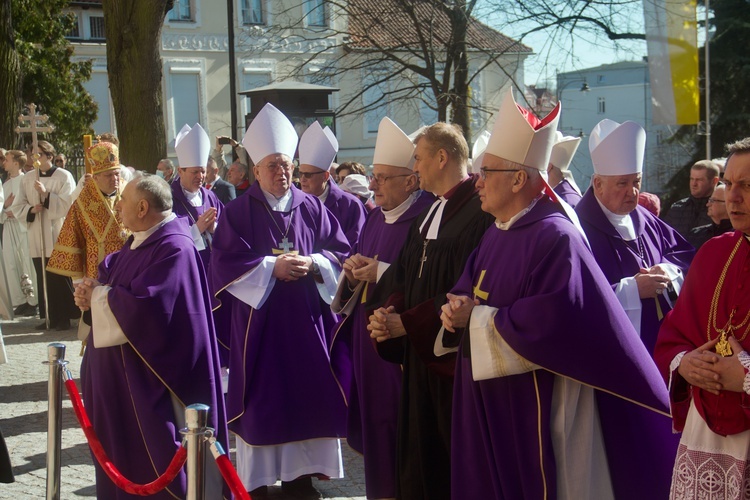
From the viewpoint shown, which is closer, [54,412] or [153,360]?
[153,360]

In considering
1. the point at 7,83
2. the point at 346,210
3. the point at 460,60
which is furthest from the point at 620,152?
the point at 460,60

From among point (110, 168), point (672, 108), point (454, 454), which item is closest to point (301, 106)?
point (672, 108)

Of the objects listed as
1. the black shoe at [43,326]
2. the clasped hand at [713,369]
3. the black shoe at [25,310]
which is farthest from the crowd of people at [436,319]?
the black shoe at [25,310]

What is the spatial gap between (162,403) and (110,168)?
3.24 meters

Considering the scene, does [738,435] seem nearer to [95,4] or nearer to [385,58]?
[385,58]

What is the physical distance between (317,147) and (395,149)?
81.6 inches

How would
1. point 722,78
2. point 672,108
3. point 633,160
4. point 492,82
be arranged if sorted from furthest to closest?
point 492,82, point 722,78, point 672,108, point 633,160

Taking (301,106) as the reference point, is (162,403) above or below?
below

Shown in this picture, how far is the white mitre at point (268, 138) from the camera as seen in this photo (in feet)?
22.9

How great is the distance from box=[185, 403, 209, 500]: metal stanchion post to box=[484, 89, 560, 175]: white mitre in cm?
160

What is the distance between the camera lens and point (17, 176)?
14.4 metres

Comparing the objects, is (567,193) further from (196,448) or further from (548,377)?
(196,448)

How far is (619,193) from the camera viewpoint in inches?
224

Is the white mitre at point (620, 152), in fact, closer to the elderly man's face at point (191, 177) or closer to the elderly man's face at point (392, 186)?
the elderly man's face at point (392, 186)
